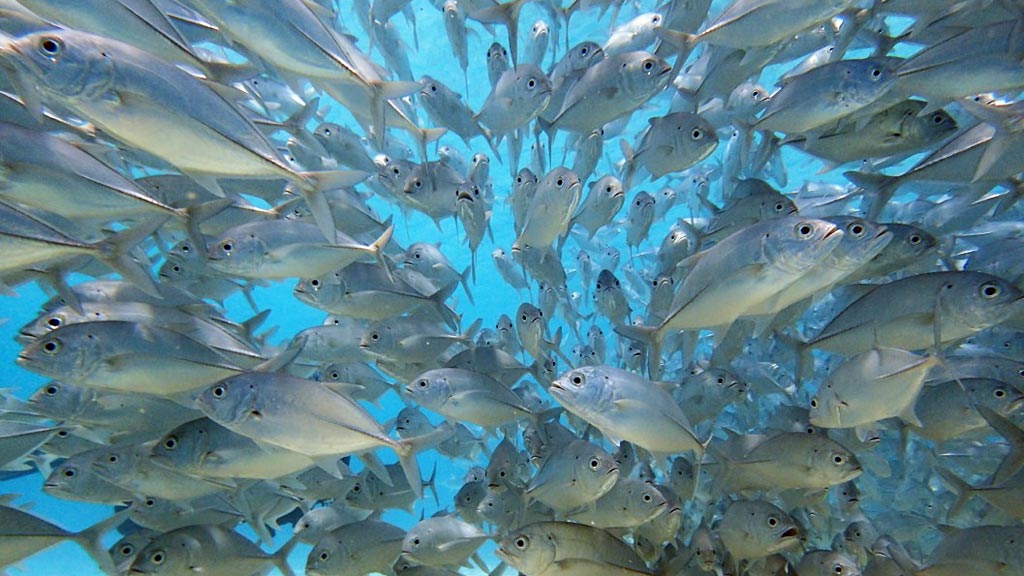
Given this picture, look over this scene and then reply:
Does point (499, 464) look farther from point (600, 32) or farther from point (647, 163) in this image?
point (600, 32)

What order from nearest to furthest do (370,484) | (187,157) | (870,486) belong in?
(187,157) < (370,484) < (870,486)

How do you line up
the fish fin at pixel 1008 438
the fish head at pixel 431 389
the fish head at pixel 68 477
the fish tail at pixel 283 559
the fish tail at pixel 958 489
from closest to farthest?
the fish fin at pixel 1008 438 → the fish tail at pixel 958 489 → the fish tail at pixel 283 559 → the fish head at pixel 68 477 → the fish head at pixel 431 389

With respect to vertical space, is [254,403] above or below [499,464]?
above

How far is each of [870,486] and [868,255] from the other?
5564 millimetres

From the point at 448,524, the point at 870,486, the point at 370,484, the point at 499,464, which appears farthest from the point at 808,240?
the point at 870,486

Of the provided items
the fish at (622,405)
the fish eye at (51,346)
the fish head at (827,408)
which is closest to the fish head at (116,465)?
the fish eye at (51,346)

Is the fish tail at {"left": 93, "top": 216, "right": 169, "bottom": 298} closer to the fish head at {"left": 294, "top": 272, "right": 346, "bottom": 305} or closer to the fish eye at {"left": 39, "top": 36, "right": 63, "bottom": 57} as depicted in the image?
the fish eye at {"left": 39, "top": 36, "right": 63, "bottom": 57}

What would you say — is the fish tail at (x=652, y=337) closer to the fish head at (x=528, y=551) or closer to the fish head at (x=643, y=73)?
the fish head at (x=528, y=551)

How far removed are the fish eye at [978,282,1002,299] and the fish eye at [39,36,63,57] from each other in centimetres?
433

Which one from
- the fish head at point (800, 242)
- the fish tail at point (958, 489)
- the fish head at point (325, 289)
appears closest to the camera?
the fish head at point (800, 242)

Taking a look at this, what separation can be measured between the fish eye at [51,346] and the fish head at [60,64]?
1180 mm

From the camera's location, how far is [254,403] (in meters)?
2.84

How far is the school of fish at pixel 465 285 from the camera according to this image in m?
2.67

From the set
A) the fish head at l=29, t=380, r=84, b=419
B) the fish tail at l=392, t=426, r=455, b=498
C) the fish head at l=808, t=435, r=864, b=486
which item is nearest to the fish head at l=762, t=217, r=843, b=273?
the fish head at l=808, t=435, r=864, b=486
